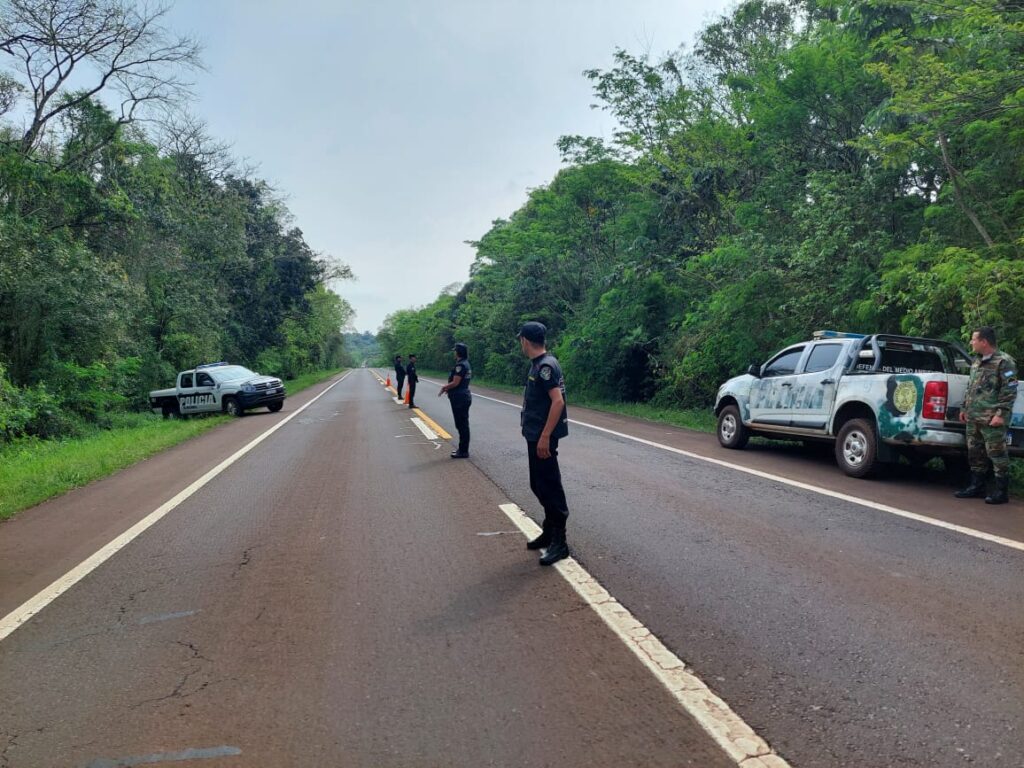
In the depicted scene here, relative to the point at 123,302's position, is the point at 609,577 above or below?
below

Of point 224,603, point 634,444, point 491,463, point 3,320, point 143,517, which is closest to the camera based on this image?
point 224,603

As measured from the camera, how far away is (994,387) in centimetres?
687

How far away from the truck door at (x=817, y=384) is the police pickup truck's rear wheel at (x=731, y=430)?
132cm

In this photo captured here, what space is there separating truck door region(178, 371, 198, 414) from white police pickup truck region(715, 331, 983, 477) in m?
16.1

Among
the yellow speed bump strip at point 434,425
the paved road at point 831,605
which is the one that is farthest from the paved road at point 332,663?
the yellow speed bump strip at point 434,425

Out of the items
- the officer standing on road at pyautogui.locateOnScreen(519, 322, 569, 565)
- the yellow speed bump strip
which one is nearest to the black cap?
the officer standing on road at pyautogui.locateOnScreen(519, 322, 569, 565)

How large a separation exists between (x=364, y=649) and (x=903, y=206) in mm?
13796

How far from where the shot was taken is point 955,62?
11.0 metres

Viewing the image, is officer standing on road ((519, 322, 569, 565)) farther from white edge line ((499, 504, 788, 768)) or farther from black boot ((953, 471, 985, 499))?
black boot ((953, 471, 985, 499))

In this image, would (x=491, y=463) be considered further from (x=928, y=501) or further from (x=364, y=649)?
(x=364, y=649)

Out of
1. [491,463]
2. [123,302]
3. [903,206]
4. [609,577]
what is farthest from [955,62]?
[123,302]

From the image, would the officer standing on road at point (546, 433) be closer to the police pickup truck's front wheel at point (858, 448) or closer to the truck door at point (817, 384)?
the police pickup truck's front wheel at point (858, 448)

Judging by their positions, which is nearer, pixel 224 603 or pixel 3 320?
pixel 224 603

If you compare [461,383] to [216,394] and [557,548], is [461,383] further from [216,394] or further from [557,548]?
[216,394]
